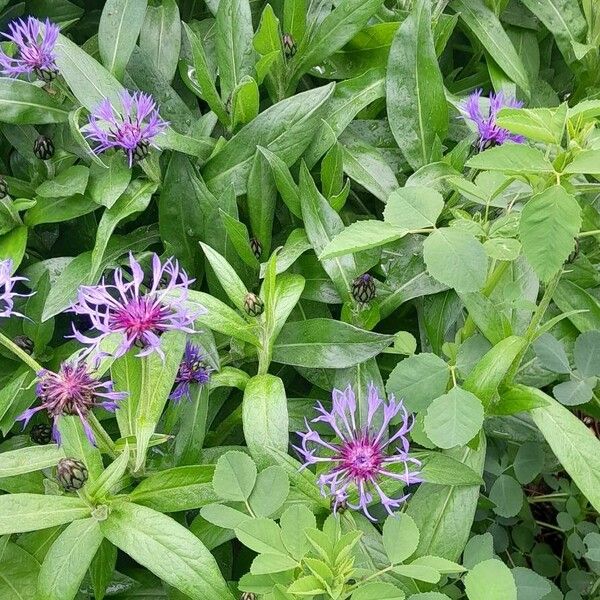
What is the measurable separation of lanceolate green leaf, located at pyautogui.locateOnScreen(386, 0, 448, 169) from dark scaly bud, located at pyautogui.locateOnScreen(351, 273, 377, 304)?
0.24 metres

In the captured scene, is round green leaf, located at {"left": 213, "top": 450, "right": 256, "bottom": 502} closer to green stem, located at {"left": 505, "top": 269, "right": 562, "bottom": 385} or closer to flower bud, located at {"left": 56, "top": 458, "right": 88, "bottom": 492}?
flower bud, located at {"left": 56, "top": 458, "right": 88, "bottom": 492}

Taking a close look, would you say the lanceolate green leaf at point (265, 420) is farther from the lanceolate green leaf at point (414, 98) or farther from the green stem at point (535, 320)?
the lanceolate green leaf at point (414, 98)

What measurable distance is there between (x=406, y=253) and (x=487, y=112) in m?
0.26

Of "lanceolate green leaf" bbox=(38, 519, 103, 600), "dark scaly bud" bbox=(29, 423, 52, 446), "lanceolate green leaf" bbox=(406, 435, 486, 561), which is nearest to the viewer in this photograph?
"lanceolate green leaf" bbox=(38, 519, 103, 600)

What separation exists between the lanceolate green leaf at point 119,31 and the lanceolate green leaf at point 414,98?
0.39 metres

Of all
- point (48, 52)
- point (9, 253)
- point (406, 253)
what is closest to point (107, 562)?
point (9, 253)

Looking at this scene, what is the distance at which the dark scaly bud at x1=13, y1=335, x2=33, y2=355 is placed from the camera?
102cm

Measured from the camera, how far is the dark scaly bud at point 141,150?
0.99 meters

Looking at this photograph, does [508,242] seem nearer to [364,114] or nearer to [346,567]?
[346,567]

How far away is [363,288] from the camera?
3.12 feet

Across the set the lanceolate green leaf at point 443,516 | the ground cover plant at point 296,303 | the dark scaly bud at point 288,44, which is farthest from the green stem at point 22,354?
the dark scaly bud at point 288,44

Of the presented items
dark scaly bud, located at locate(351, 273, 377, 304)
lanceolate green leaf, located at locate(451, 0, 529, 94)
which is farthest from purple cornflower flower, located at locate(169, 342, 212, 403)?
lanceolate green leaf, located at locate(451, 0, 529, 94)

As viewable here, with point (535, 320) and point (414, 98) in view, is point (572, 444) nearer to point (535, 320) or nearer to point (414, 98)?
point (535, 320)

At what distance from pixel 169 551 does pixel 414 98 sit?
Answer: 2.40ft
